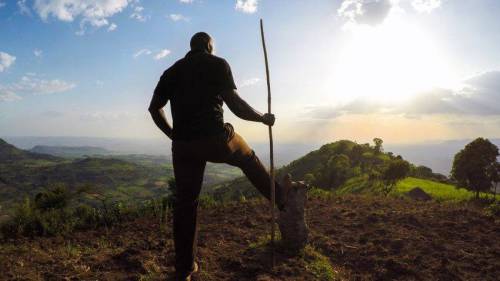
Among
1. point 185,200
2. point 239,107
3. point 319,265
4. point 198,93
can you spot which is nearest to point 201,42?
point 198,93

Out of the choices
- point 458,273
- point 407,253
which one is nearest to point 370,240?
point 407,253

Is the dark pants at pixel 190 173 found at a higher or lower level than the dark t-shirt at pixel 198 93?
lower

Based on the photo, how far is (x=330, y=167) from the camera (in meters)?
61.1

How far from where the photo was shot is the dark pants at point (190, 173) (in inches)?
184

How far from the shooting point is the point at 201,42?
4898 mm

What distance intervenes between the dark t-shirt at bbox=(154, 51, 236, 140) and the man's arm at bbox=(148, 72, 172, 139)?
178 millimetres

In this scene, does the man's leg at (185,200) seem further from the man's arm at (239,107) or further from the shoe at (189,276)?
the man's arm at (239,107)

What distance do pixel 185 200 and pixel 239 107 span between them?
1.43m

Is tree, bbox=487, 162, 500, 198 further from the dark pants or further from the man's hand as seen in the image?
the dark pants

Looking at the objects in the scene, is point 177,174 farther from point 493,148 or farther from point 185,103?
point 493,148

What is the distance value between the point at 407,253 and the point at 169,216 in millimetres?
5400

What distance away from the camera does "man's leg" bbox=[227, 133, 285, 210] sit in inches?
198

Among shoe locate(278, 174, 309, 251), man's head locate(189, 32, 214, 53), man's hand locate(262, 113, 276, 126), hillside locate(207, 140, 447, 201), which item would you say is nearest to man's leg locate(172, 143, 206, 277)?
man's hand locate(262, 113, 276, 126)

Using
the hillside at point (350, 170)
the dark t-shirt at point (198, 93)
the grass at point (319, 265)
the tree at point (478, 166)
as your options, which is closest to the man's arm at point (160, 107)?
the dark t-shirt at point (198, 93)
